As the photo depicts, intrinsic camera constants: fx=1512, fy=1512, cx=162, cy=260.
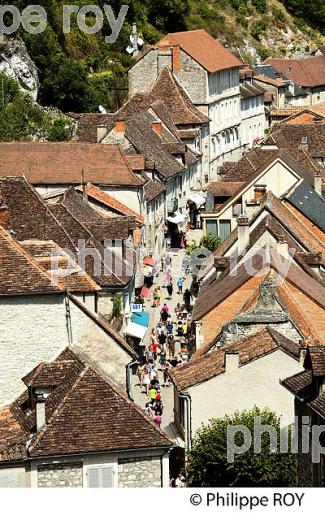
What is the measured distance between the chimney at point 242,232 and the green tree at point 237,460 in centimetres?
1614

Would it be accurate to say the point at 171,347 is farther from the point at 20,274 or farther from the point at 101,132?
the point at 101,132

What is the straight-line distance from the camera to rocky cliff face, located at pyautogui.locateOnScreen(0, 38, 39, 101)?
→ 101 meters

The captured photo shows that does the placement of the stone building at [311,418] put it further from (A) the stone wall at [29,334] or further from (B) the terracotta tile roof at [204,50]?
(B) the terracotta tile roof at [204,50]

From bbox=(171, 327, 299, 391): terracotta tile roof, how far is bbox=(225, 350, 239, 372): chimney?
0.14 m

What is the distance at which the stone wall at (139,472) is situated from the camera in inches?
1287

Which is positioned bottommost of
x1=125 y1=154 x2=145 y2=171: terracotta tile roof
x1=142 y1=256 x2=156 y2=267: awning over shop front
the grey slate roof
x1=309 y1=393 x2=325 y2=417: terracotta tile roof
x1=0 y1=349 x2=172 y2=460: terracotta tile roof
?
x1=0 y1=349 x2=172 y2=460: terracotta tile roof

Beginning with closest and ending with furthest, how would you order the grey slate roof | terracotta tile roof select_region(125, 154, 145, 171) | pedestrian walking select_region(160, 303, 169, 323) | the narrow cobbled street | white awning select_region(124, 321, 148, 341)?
1. the narrow cobbled street
2. white awning select_region(124, 321, 148, 341)
3. pedestrian walking select_region(160, 303, 169, 323)
4. the grey slate roof
5. terracotta tile roof select_region(125, 154, 145, 171)

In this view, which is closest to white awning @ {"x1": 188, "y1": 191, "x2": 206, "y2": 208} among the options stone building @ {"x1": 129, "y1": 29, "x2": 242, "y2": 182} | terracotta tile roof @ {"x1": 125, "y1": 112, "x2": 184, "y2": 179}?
terracotta tile roof @ {"x1": 125, "y1": 112, "x2": 184, "y2": 179}

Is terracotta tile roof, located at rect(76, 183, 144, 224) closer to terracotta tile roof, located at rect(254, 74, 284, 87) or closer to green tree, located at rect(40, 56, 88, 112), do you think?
green tree, located at rect(40, 56, 88, 112)

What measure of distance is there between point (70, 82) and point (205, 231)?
34.6 m

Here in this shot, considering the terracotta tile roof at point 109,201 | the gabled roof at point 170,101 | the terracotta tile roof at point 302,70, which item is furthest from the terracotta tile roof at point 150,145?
the terracotta tile roof at point 302,70

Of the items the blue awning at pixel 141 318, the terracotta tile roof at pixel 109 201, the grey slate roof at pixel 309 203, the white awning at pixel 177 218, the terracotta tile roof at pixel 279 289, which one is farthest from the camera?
the white awning at pixel 177 218

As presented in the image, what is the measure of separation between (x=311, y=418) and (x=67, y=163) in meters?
49.9

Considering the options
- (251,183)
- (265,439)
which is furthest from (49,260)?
(251,183)
